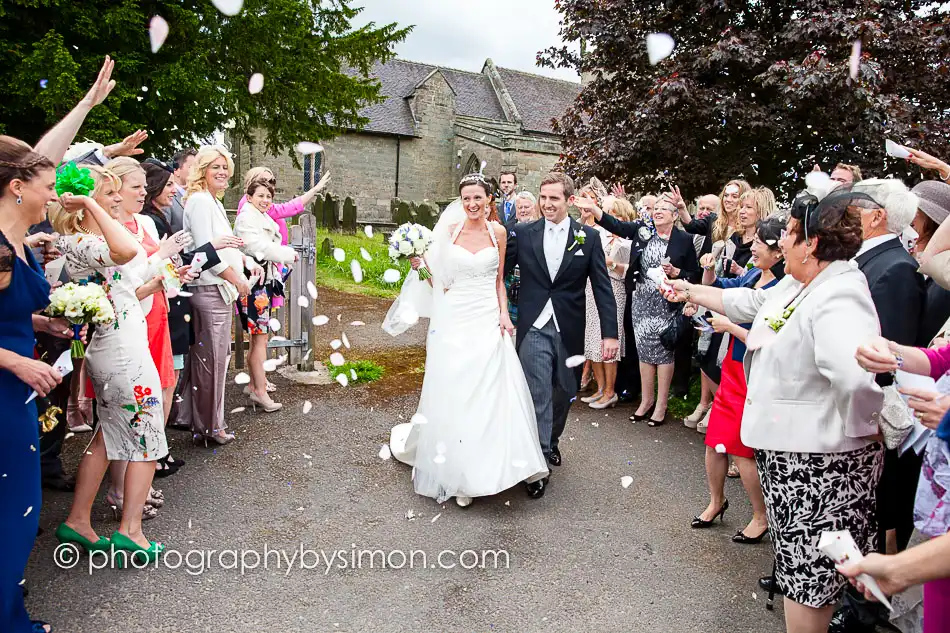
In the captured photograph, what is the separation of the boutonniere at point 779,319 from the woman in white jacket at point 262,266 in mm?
4807

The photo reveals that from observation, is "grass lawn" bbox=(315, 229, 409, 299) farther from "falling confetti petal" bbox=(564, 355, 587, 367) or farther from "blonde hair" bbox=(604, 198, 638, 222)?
"falling confetti petal" bbox=(564, 355, 587, 367)

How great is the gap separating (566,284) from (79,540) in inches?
147

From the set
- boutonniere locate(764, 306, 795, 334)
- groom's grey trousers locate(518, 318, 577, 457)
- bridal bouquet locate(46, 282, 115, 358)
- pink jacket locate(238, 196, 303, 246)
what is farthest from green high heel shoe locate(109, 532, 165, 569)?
pink jacket locate(238, 196, 303, 246)

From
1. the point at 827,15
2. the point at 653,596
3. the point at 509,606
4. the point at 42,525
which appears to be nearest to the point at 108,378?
the point at 42,525

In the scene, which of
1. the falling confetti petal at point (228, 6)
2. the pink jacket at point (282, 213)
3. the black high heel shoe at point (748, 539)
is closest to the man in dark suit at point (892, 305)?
the black high heel shoe at point (748, 539)

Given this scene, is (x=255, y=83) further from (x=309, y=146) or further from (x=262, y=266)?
(x=262, y=266)

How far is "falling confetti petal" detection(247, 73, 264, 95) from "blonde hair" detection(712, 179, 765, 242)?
50.8 ft

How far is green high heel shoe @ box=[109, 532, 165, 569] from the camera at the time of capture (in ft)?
12.5

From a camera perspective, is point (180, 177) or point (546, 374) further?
point (180, 177)

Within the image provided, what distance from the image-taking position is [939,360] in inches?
109

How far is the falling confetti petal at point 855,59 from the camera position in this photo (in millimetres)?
9625

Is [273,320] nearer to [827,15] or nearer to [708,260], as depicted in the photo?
[708,260]

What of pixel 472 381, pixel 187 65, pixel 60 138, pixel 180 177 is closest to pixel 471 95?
pixel 187 65

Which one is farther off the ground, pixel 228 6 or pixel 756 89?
pixel 228 6
